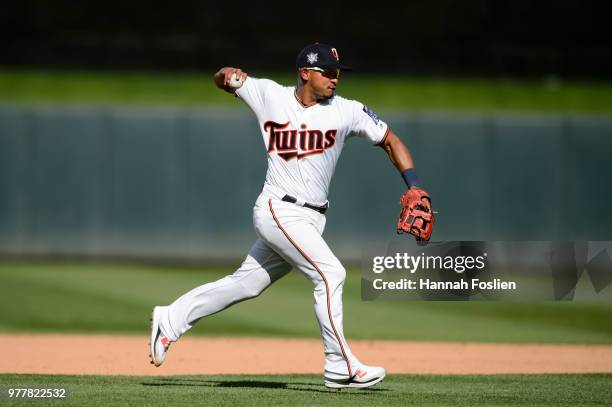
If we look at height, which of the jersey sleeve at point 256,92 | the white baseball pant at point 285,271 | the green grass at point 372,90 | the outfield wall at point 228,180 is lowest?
the white baseball pant at point 285,271

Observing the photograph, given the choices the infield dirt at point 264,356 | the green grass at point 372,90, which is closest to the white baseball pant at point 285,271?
the infield dirt at point 264,356

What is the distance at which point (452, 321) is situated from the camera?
10602 millimetres

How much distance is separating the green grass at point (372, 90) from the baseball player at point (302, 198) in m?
12.3

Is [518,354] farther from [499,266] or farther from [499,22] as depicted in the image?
[499,22]

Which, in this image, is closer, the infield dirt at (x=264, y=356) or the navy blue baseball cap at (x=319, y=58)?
the navy blue baseball cap at (x=319, y=58)

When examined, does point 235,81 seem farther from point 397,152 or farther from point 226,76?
point 397,152

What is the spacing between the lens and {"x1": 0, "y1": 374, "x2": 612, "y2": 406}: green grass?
5496 mm

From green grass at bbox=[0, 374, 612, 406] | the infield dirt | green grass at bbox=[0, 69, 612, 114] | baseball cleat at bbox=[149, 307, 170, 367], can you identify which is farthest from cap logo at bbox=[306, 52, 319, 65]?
green grass at bbox=[0, 69, 612, 114]

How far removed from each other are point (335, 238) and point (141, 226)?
96.3 inches

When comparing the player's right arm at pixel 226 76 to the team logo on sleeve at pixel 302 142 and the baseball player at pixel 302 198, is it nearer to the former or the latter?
the baseball player at pixel 302 198

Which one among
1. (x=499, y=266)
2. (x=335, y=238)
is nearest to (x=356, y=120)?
(x=499, y=266)

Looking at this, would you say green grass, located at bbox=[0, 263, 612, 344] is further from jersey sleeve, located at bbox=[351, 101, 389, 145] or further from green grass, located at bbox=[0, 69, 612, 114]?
green grass, located at bbox=[0, 69, 612, 114]

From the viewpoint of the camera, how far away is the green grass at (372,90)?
725 inches

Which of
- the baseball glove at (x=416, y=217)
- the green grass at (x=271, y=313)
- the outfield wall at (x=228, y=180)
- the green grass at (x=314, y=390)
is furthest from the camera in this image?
the outfield wall at (x=228, y=180)
